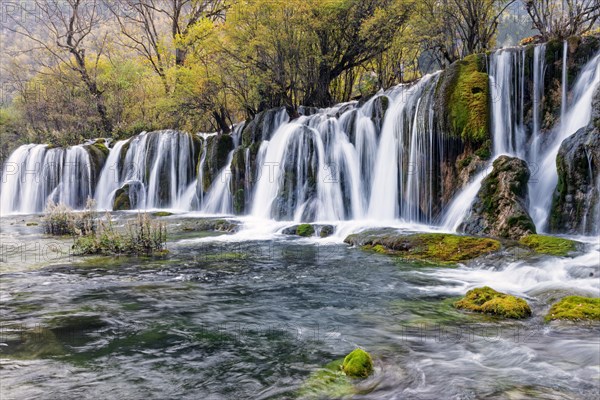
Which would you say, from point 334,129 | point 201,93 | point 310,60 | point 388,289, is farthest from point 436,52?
point 388,289

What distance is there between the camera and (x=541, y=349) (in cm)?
519

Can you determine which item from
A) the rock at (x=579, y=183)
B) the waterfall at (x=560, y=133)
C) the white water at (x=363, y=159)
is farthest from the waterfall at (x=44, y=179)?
the rock at (x=579, y=183)

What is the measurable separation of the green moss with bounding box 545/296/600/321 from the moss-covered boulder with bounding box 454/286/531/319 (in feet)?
1.14

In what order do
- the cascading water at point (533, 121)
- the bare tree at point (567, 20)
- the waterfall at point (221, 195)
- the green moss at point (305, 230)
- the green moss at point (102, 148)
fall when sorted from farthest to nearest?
the green moss at point (102, 148), the waterfall at point (221, 195), the bare tree at point (567, 20), the green moss at point (305, 230), the cascading water at point (533, 121)

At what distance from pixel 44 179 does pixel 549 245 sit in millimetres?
29905

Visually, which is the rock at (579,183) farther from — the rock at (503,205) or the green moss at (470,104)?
the green moss at (470,104)

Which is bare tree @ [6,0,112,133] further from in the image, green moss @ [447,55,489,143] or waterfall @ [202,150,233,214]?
green moss @ [447,55,489,143]

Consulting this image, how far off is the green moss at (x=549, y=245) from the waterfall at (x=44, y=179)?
85.5 feet

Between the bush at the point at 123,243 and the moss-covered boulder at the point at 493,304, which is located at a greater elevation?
the bush at the point at 123,243

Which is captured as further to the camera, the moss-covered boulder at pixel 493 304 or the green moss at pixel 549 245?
the green moss at pixel 549 245

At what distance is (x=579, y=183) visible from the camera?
424 inches

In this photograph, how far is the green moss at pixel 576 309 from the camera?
6.03 m

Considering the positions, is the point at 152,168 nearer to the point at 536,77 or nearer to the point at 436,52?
the point at 436,52

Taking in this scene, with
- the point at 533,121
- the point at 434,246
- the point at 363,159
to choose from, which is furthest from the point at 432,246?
the point at 363,159
